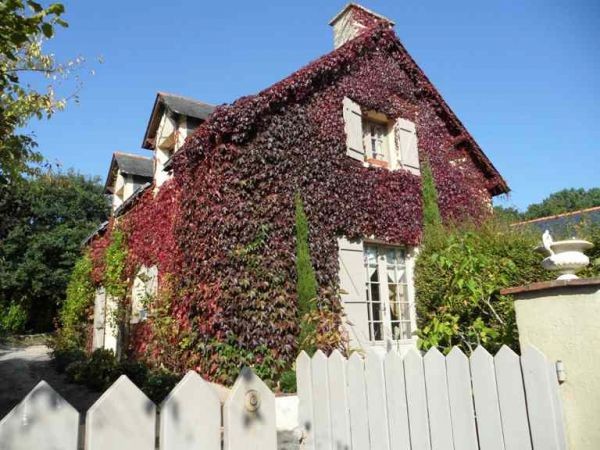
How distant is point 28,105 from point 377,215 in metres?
6.30

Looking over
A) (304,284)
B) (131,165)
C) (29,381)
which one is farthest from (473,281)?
(131,165)

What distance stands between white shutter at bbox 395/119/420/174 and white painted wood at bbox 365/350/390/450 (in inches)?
317

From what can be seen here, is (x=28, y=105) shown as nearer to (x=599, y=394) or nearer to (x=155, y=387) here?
(x=155, y=387)

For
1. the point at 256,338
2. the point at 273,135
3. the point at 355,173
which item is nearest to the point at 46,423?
the point at 256,338

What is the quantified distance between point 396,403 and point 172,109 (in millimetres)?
8298

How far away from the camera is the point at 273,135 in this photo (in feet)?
24.9

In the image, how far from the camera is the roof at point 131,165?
12.5m

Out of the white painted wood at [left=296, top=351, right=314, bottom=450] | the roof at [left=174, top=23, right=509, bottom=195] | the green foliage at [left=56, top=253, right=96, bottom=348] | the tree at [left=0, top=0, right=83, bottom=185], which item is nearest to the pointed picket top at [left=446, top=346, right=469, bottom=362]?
the white painted wood at [left=296, top=351, right=314, bottom=450]

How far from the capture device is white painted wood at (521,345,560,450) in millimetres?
2146

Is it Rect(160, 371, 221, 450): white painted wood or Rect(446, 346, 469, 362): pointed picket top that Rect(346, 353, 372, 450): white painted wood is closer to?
Rect(446, 346, 469, 362): pointed picket top

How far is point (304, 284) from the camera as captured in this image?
710 cm

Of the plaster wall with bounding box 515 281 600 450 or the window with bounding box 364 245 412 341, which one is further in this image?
the window with bounding box 364 245 412 341

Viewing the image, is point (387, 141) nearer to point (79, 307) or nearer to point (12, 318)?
point (79, 307)

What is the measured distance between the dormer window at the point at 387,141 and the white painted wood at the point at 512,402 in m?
7.49
